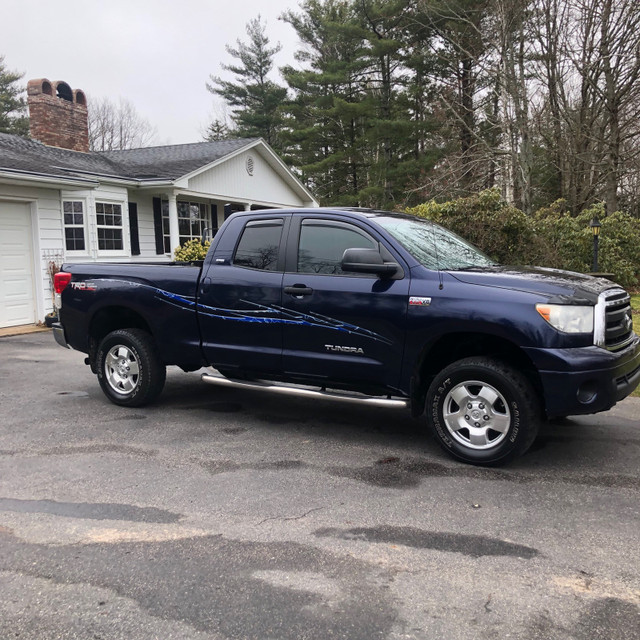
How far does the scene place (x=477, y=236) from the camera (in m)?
12.3

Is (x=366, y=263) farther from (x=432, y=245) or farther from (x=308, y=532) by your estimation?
(x=308, y=532)

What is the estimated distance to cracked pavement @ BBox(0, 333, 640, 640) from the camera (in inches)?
103

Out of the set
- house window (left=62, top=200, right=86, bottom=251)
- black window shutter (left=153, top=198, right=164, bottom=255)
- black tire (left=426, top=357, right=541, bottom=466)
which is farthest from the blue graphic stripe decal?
black window shutter (left=153, top=198, right=164, bottom=255)

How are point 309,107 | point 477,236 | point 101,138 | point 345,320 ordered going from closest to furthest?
1. point 345,320
2. point 477,236
3. point 309,107
4. point 101,138

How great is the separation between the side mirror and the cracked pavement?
1.51 meters

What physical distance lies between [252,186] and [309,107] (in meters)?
14.3

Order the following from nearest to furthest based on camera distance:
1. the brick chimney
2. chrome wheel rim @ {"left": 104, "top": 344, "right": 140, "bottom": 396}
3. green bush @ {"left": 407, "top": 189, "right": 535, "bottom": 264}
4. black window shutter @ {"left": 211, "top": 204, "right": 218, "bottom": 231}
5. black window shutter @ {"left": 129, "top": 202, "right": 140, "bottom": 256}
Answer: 1. chrome wheel rim @ {"left": 104, "top": 344, "right": 140, "bottom": 396}
2. green bush @ {"left": 407, "top": 189, "right": 535, "bottom": 264}
3. the brick chimney
4. black window shutter @ {"left": 129, "top": 202, "right": 140, "bottom": 256}
5. black window shutter @ {"left": 211, "top": 204, "right": 218, "bottom": 231}

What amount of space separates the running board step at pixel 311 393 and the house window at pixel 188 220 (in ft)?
42.3

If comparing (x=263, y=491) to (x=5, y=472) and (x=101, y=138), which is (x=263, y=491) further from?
(x=101, y=138)

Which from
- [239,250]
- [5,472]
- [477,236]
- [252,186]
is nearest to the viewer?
[5,472]

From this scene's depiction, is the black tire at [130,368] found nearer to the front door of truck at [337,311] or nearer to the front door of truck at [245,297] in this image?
the front door of truck at [245,297]

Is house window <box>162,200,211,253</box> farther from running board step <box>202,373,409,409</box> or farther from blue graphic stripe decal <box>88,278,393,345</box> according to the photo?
running board step <box>202,373,409,409</box>

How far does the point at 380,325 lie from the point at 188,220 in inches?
603

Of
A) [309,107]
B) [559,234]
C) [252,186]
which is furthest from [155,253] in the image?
[309,107]
